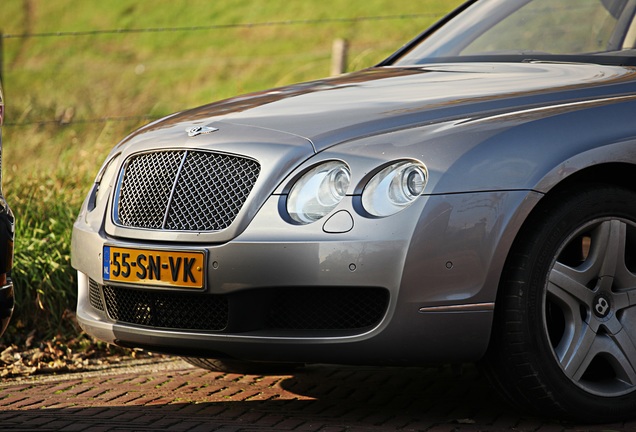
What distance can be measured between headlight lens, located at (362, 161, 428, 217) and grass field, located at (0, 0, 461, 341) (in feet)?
9.68

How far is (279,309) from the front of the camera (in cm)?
383

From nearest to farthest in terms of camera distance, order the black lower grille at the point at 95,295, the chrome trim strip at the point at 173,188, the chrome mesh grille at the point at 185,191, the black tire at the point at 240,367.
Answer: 1. the chrome mesh grille at the point at 185,191
2. the chrome trim strip at the point at 173,188
3. the black lower grille at the point at 95,295
4. the black tire at the point at 240,367

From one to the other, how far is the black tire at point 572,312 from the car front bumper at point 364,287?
12 centimetres

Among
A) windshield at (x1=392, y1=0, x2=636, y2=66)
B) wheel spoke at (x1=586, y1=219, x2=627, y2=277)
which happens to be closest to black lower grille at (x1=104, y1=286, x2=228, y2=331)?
wheel spoke at (x1=586, y1=219, x2=627, y2=277)

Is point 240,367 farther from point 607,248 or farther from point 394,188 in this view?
point 607,248

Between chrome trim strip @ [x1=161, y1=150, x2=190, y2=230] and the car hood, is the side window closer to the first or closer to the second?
the car hood

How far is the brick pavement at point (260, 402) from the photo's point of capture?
13.4 ft

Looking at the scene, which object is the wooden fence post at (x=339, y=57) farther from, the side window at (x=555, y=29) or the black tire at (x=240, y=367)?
the black tire at (x=240, y=367)

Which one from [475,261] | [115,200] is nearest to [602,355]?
[475,261]

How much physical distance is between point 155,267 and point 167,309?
19cm

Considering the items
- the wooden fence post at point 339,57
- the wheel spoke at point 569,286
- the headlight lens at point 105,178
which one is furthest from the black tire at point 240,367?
the wooden fence post at point 339,57

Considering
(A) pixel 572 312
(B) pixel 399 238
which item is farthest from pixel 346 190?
(A) pixel 572 312

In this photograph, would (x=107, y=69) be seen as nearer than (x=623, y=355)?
No

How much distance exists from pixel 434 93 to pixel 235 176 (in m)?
0.88
